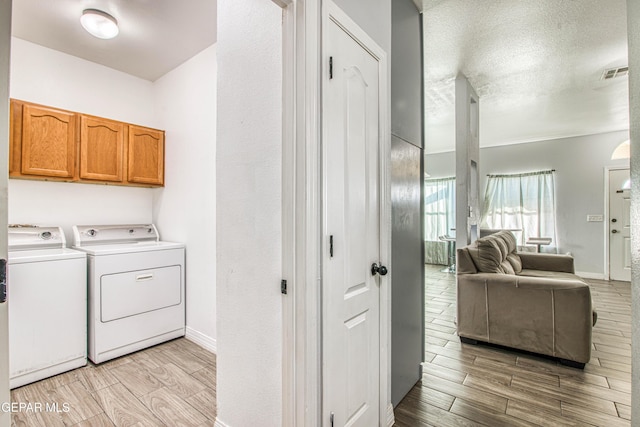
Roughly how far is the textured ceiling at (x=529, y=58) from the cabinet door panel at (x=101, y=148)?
313cm

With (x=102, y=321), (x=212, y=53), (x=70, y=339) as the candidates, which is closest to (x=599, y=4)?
(x=212, y=53)

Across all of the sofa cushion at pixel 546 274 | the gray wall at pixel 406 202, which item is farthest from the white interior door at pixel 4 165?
the sofa cushion at pixel 546 274

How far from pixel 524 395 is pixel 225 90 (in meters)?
2.81

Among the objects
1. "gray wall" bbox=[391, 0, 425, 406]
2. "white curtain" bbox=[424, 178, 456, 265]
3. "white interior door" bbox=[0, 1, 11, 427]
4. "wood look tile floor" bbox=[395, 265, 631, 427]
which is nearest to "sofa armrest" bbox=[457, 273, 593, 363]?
"wood look tile floor" bbox=[395, 265, 631, 427]

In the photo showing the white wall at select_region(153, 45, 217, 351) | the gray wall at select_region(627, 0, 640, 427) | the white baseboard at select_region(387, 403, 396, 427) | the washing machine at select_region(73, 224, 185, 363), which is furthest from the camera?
the white wall at select_region(153, 45, 217, 351)

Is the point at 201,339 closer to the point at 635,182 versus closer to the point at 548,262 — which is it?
the point at 635,182

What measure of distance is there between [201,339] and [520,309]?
3008 millimetres

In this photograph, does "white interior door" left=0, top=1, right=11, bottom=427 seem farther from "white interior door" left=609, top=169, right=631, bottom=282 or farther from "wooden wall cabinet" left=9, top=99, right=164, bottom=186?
"white interior door" left=609, top=169, right=631, bottom=282

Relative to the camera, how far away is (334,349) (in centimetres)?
134

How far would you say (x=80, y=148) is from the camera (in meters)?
2.80

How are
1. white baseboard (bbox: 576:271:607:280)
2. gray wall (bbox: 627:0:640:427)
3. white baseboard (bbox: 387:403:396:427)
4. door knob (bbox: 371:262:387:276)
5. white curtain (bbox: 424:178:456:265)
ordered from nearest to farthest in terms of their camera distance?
1. gray wall (bbox: 627:0:640:427)
2. door knob (bbox: 371:262:387:276)
3. white baseboard (bbox: 387:403:396:427)
4. white baseboard (bbox: 576:271:607:280)
5. white curtain (bbox: 424:178:456:265)

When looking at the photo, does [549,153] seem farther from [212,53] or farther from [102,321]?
[102,321]

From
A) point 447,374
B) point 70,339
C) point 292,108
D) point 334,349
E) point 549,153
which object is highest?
point 549,153

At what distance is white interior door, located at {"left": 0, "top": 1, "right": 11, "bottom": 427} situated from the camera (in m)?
0.61
